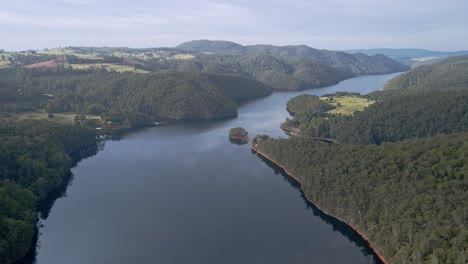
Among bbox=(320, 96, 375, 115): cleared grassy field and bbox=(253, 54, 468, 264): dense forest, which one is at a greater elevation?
bbox=(253, 54, 468, 264): dense forest

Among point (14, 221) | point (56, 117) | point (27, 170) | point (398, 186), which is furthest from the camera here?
point (56, 117)

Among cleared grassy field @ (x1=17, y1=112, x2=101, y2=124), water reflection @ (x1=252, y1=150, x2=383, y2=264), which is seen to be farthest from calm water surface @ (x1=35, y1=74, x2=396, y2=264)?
cleared grassy field @ (x1=17, y1=112, x2=101, y2=124)

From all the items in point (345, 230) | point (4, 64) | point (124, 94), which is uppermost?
point (4, 64)

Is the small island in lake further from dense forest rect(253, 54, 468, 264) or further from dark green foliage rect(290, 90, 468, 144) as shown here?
dark green foliage rect(290, 90, 468, 144)

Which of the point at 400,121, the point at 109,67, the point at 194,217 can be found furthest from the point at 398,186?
the point at 109,67

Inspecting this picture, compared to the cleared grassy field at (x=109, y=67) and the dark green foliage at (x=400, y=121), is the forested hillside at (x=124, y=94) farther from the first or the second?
the dark green foliage at (x=400, y=121)

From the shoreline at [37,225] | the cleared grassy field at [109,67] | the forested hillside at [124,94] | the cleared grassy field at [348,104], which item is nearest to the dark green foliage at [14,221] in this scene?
the shoreline at [37,225]

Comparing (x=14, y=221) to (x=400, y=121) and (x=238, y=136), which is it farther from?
(x=400, y=121)

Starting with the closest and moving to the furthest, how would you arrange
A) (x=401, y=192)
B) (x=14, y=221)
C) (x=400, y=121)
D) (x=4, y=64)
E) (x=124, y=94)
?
(x=14, y=221) → (x=401, y=192) → (x=400, y=121) → (x=124, y=94) → (x=4, y=64)
